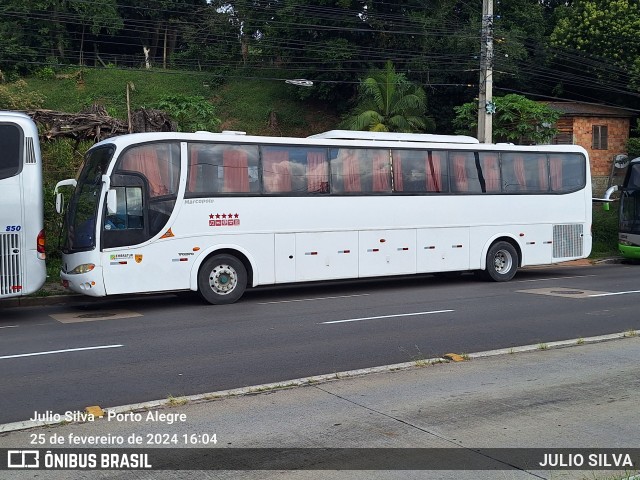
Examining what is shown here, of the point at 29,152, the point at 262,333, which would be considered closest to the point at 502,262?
the point at 262,333

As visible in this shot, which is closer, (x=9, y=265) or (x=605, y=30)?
(x=9, y=265)

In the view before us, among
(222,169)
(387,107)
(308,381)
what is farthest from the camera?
(387,107)

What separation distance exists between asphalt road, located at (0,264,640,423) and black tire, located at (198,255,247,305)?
0.30 meters

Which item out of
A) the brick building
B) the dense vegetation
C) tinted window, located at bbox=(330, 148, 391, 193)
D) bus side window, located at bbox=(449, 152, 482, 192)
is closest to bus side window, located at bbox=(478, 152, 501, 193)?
bus side window, located at bbox=(449, 152, 482, 192)

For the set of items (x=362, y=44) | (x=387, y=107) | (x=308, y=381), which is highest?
(x=362, y=44)

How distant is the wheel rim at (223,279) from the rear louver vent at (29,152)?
13.0 ft

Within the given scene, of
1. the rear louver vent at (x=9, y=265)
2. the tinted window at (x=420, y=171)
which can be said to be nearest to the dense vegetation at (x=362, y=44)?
the tinted window at (x=420, y=171)

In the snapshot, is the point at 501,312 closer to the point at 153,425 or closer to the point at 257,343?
the point at 257,343

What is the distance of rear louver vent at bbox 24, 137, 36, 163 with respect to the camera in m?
13.2

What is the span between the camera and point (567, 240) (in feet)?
65.1

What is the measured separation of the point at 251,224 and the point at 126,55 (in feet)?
138

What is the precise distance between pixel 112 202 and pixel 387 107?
20548 millimetres

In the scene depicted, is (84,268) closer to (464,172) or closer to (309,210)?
(309,210)

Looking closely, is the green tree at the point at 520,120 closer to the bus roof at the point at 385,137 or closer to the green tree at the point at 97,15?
the bus roof at the point at 385,137
